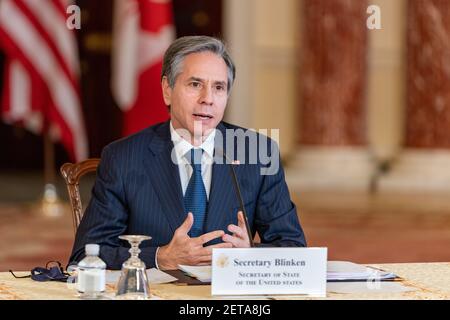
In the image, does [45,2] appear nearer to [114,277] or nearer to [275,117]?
[275,117]

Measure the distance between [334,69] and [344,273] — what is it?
797 cm

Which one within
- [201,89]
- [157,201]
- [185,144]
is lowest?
[157,201]

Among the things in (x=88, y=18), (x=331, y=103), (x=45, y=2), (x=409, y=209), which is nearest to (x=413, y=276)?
(x=45, y=2)

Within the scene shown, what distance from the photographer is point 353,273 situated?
7.08ft

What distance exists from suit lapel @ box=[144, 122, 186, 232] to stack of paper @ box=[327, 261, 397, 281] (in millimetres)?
430

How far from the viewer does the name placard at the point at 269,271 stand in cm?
189

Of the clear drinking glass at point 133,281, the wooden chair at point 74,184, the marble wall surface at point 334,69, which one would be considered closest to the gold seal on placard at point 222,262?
the clear drinking glass at point 133,281

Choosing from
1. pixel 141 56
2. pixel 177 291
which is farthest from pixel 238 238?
pixel 141 56

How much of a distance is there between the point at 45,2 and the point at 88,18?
14.7 ft

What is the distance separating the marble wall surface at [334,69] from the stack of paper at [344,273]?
25.8 feet

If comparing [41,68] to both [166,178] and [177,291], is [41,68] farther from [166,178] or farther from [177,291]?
[177,291]

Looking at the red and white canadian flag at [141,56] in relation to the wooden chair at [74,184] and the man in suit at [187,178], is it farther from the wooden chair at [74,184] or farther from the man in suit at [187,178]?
the man in suit at [187,178]

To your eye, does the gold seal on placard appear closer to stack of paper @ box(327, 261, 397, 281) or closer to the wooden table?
the wooden table

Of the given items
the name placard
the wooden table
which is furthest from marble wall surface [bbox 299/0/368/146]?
the name placard
